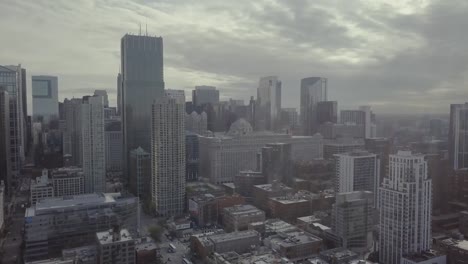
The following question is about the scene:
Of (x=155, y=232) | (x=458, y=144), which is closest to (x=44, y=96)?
(x=155, y=232)

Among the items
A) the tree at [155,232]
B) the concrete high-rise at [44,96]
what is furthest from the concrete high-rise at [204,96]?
the tree at [155,232]

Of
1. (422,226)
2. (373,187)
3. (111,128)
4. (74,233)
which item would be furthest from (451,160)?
(111,128)

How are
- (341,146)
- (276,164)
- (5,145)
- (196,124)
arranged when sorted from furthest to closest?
(196,124) → (341,146) → (5,145) → (276,164)

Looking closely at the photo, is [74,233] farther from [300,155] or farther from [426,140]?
[300,155]

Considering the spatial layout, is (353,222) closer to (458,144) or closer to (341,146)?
(458,144)

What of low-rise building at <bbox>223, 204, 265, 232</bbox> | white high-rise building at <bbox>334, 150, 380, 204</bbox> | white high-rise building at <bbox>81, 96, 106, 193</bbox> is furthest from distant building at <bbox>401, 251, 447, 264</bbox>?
white high-rise building at <bbox>81, 96, 106, 193</bbox>

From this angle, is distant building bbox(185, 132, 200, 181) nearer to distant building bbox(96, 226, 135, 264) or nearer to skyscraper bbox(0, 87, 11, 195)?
skyscraper bbox(0, 87, 11, 195)

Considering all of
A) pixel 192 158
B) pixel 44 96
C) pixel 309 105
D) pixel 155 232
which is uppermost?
pixel 44 96
